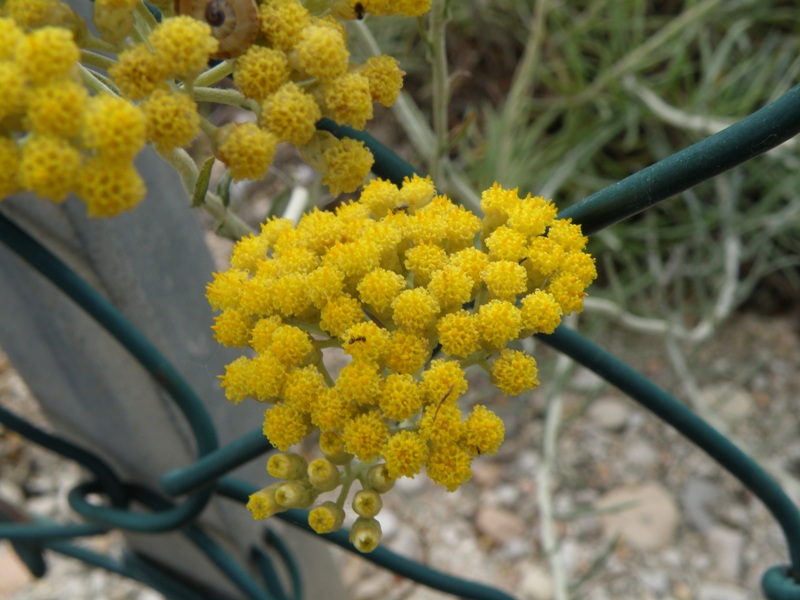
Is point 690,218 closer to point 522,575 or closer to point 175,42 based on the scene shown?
point 522,575

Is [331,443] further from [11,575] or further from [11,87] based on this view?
[11,575]

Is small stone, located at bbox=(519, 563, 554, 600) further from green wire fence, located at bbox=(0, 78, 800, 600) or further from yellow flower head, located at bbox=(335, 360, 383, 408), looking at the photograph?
yellow flower head, located at bbox=(335, 360, 383, 408)

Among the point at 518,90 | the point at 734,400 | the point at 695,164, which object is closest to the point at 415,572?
the point at 695,164

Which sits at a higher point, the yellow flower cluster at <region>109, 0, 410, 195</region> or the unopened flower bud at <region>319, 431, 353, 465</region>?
the yellow flower cluster at <region>109, 0, 410, 195</region>

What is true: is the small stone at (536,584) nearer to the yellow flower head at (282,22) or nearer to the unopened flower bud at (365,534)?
the unopened flower bud at (365,534)

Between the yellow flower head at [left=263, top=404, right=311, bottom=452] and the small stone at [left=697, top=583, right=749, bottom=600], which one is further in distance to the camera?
the small stone at [left=697, top=583, right=749, bottom=600]

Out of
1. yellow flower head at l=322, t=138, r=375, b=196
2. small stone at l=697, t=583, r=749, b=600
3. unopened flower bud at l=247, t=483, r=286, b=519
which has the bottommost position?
small stone at l=697, t=583, r=749, b=600

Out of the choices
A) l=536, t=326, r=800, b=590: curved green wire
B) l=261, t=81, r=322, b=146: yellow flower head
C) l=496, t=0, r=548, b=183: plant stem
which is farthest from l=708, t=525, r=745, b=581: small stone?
l=261, t=81, r=322, b=146: yellow flower head

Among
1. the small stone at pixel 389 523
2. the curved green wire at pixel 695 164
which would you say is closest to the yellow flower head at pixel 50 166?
the curved green wire at pixel 695 164

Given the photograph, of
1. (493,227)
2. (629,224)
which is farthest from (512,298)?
(629,224)
